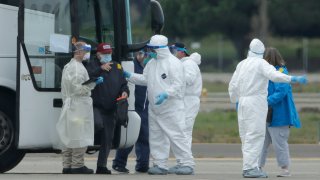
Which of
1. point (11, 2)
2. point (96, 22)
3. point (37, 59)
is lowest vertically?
point (37, 59)

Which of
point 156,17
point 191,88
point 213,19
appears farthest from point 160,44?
point 213,19

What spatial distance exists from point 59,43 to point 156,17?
127cm

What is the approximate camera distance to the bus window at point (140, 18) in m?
14.9

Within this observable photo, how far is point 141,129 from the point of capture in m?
15.2

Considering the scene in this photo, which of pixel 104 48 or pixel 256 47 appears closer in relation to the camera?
pixel 104 48

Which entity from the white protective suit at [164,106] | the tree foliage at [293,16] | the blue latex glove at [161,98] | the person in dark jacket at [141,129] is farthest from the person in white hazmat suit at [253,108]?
the tree foliage at [293,16]

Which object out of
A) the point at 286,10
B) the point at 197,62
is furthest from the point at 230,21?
the point at 197,62

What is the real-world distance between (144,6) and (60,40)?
145 cm

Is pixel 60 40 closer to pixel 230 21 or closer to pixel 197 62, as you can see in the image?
pixel 197 62

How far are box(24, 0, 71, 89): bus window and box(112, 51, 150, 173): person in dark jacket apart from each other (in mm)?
1315

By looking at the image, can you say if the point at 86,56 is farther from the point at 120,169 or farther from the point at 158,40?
the point at 120,169

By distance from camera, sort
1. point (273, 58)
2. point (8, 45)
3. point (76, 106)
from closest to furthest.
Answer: point (76, 106) → point (8, 45) → point (273, 58)

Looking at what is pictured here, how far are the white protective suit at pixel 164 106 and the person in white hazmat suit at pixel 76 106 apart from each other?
79cm

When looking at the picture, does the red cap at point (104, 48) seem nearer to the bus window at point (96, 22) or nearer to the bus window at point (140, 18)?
the bus window at point (96, 22)
